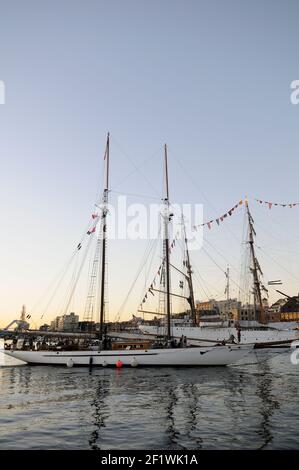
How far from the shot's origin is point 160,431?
15898 mm

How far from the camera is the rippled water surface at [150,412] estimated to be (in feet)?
47.7

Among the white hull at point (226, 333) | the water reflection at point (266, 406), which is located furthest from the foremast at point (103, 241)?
the white hull at point (226, 333)

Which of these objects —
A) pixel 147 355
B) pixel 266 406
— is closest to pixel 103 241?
pixel 147 355

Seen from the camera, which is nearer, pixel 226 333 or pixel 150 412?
pixel 150 412

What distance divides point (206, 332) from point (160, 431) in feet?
223

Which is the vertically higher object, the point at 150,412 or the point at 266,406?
the point at 150,412

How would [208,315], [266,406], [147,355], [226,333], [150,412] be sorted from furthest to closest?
[208,315] < [226,333] < [147,355] < [266,406] < [150,412]

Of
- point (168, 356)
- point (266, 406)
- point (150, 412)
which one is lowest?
point (168, 356)

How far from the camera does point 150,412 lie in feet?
63.8

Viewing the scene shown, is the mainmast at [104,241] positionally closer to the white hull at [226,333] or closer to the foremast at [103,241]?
the foremast at [103,241]

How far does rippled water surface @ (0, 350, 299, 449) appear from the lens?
1455 cm

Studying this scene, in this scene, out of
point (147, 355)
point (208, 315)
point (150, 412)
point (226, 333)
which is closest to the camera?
point (150, 412)

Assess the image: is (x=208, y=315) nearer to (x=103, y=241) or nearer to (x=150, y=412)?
(x=103, y=241)
